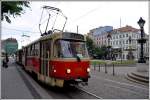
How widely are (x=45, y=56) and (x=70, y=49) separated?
1.98 meters

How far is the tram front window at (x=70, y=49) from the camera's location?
13.8 metres

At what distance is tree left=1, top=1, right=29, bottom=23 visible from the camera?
16.3 metres

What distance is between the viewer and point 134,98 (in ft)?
39.4

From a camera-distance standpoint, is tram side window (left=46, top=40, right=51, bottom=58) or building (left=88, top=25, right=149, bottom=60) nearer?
tram side window (left=46, top=40, right=51, bottom=58)

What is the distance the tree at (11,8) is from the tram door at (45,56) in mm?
2593

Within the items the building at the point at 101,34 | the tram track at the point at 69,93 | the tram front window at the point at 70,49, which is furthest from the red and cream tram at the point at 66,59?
the building at the point at 101,34

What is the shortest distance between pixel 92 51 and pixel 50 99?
96740mm

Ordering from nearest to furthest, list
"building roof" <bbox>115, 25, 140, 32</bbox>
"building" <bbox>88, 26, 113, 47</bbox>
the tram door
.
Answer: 1. the tram door
2. "building roof" <bbox>115, 25, 140, 32</bbox>
3. "building" <bbox>88, 26, 113, 47</bbox>

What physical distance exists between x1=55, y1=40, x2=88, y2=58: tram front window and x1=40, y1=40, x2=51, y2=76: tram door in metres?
0.91

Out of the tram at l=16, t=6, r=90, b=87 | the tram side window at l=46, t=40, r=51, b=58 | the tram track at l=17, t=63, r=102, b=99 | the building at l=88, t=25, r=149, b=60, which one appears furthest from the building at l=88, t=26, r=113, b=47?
the tram at l=16, t=6, r=90, b=87

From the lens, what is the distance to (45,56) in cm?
1535

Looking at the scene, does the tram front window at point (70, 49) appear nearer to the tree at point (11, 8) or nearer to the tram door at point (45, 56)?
the tram door at point (45, 56)

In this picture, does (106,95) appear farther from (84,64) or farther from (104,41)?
(104,41)

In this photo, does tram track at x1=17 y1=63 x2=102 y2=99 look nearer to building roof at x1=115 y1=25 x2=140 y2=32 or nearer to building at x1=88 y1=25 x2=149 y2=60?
building at x1=88 y1=25 x2=149 y2=60
